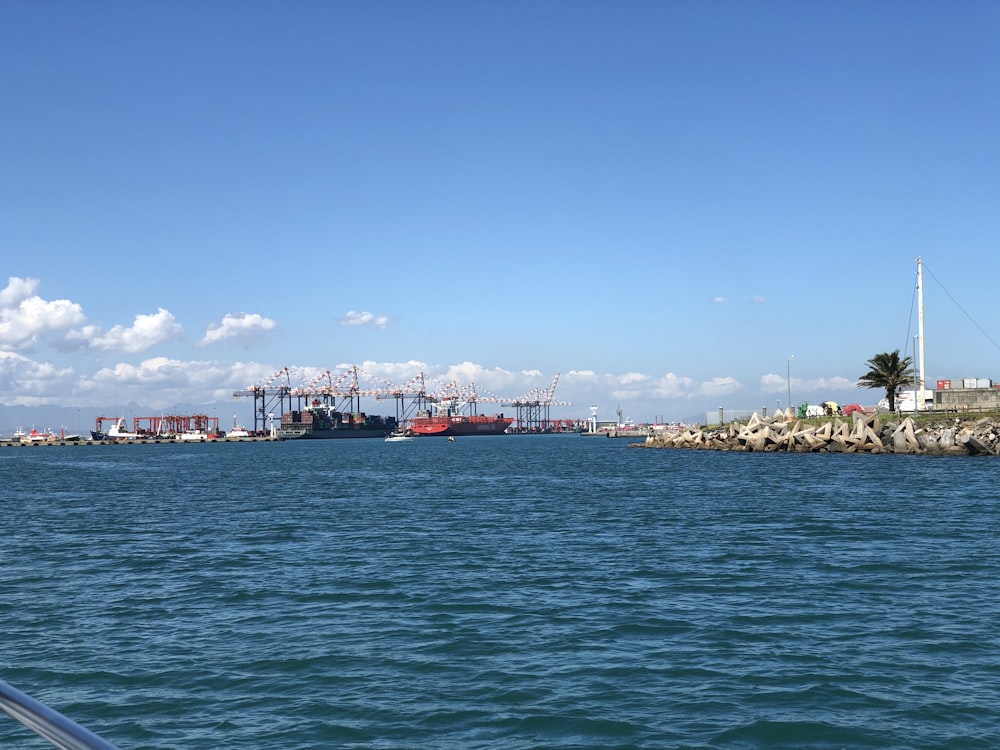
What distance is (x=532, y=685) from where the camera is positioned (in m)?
12.8

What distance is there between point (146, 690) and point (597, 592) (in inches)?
389

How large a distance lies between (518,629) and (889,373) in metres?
83.6

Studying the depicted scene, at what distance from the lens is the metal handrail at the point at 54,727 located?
297cm

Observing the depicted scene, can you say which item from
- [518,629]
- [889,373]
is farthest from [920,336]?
[518,629]

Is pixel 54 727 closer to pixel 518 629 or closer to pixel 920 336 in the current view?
pixel 518 629

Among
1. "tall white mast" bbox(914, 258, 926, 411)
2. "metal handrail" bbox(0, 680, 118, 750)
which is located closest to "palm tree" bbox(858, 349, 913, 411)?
"tall white mast" bbox(914, 258, 926, 411)

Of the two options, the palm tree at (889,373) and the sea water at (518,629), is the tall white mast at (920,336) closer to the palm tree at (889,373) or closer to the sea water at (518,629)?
the palm tree at (889,373)

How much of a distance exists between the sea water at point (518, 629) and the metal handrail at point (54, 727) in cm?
817

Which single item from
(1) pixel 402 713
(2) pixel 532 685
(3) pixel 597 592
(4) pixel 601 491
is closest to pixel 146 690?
(1) pixel 402 713

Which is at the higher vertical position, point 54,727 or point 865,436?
point 54,727

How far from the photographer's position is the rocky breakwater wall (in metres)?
68.0

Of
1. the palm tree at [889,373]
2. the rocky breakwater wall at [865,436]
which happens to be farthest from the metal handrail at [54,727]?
the palm tree at [889,373]

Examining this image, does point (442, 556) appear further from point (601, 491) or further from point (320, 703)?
point (601, 491)

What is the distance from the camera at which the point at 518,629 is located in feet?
52.9
